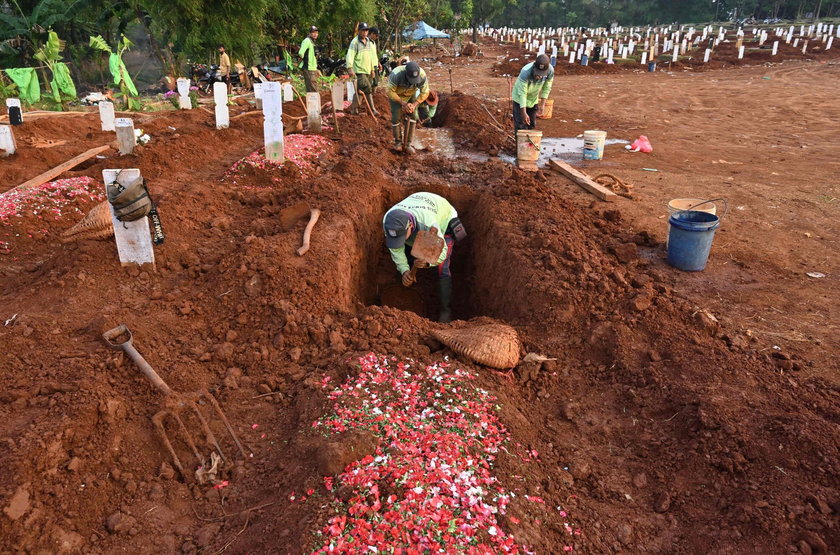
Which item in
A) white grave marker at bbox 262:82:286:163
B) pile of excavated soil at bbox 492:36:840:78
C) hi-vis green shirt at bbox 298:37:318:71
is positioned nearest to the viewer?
white grave marker at bbox 262:82:286:163

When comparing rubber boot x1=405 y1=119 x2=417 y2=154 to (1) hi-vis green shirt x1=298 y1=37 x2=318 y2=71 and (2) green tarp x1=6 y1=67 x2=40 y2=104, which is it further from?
(2) green tarp x1=6 y1=67 x2=40 y2=104

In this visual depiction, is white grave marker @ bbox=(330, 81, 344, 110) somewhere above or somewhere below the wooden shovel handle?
above

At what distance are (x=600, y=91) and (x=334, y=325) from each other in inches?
681

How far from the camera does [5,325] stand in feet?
12.1

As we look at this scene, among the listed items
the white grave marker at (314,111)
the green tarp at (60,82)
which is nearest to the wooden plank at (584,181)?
the white grave marker at (314,111)

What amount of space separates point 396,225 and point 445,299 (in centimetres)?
159

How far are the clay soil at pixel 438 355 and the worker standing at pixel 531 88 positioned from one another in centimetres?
245

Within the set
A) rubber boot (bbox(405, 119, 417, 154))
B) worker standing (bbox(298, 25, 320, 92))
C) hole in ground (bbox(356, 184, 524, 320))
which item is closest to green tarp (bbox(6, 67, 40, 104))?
worker standing (bbox(298, 25, 320, 92))

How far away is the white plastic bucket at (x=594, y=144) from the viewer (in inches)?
355

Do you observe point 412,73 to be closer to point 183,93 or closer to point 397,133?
point 397,133

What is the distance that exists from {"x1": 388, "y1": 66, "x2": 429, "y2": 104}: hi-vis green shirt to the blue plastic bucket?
502 cm

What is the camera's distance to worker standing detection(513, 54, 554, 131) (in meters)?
8.83

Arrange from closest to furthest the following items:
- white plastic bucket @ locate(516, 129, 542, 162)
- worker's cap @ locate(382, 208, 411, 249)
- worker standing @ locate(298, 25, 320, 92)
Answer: worker's cap @ locate(382, 208, 411, 249) < white plastic bucket @ locate(516, 129, 542, 162) < worker standing @ locate(298, 25, 320, 92)

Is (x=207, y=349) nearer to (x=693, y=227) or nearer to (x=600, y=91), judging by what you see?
(x=693, y=227)
